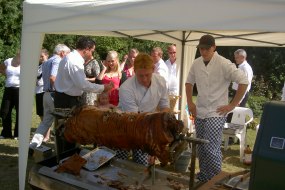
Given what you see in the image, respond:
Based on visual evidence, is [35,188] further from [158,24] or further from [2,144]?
[2,144]

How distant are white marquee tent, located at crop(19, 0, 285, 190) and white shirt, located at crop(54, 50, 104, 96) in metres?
0.95

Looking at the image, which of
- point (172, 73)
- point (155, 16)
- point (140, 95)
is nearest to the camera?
point (155, 16)

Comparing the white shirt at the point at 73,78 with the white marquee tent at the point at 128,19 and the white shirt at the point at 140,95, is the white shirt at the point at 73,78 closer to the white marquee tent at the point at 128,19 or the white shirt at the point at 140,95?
the white shirt at the point at 140,95

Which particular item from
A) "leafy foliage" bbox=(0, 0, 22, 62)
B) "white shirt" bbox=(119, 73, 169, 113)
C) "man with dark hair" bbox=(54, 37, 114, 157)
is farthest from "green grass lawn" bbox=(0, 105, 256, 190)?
"leafy foliage" bbox=(0, 0, 22, 62)

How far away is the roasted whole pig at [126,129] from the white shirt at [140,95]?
408 mm

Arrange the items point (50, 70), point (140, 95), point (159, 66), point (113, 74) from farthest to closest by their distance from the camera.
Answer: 1. point (159, 66)
2. point (50, 70)
3. point (113, 74)
4. point (140, 95)

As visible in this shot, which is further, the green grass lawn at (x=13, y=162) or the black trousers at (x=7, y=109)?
the black trousers at (x=7, y=109)

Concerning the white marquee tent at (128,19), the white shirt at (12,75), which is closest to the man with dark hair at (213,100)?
the white marquee tent at (128,19)

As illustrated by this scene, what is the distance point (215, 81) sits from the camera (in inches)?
169

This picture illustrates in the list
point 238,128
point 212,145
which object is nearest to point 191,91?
point 212,145

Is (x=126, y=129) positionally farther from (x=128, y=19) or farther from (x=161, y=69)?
(x=161, y=69)

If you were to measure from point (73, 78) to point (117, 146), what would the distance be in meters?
1.68

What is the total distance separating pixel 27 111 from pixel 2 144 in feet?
9.60

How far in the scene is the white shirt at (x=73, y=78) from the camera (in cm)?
488
